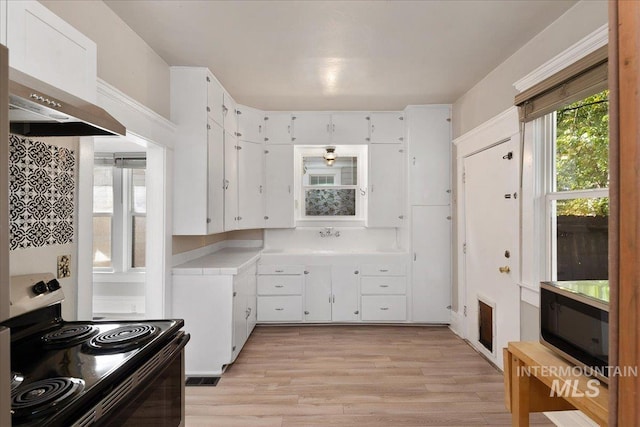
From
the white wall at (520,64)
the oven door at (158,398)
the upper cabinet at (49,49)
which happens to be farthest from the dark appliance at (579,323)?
the upper cabinet at (49,49)

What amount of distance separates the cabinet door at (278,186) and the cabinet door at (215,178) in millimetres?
956

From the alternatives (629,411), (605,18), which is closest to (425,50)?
(605,18)

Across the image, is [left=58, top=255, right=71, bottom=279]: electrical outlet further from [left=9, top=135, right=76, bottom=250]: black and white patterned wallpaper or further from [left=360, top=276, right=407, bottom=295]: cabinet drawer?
[left=360, top=276, right=407, bottom=295]: cabinet drawer

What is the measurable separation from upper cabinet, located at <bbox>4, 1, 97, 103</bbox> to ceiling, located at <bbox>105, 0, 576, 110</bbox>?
1.97 feet

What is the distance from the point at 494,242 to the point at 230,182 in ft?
8.68

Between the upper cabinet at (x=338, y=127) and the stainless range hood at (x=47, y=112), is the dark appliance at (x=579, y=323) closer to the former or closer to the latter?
the stainless range hood at (x=47, y=112)

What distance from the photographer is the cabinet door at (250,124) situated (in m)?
3.86

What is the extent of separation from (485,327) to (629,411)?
2.83 metres

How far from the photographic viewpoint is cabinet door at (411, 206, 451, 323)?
3.91m

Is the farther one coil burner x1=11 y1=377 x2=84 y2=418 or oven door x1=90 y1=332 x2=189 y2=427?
oven door x1=90 y1=332 x2=189 y2=427

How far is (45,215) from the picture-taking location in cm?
153

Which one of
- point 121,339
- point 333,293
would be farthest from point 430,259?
point 121,339

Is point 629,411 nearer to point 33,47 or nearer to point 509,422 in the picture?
point 509,422

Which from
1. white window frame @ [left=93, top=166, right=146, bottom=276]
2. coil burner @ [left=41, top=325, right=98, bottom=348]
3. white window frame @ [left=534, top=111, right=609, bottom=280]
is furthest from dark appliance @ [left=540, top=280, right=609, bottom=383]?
white window frame @ [left=93, top=166, right=146, bottom=276]
